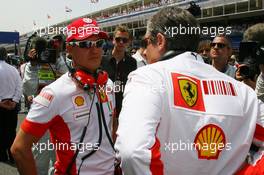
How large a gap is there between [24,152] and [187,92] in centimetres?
115

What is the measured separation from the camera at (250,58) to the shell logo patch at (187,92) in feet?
2.58

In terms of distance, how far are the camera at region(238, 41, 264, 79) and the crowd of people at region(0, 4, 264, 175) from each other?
2cm

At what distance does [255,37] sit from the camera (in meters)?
2.43

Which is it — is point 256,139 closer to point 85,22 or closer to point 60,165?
point 60,165

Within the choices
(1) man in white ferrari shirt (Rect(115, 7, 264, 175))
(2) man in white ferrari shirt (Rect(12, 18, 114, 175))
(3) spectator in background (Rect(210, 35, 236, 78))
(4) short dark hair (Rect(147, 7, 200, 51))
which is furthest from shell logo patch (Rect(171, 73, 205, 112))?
(3) spectator in background (Rect(210, 35, 236, 78))

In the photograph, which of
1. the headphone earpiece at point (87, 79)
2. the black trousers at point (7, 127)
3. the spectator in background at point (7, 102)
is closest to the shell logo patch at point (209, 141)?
the headphone earpiece at point (87, 79)

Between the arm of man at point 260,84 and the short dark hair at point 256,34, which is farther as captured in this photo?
the arm of man at point 260,84

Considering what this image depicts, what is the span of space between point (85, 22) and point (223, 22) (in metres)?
35.1

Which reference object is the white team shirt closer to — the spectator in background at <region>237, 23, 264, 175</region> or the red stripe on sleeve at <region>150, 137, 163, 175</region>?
the spectator in background at <region>237, 23, 264, 175</region>

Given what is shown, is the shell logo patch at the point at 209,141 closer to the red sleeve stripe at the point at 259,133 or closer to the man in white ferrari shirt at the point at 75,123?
the red sleeve stripe at the point at 259,133

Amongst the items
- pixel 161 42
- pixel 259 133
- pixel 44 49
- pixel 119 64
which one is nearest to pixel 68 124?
pixel 161 42

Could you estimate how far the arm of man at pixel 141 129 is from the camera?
1455mm

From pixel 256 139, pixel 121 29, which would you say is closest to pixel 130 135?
pixel 256 139

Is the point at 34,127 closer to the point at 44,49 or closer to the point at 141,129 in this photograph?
the point at 141,129
